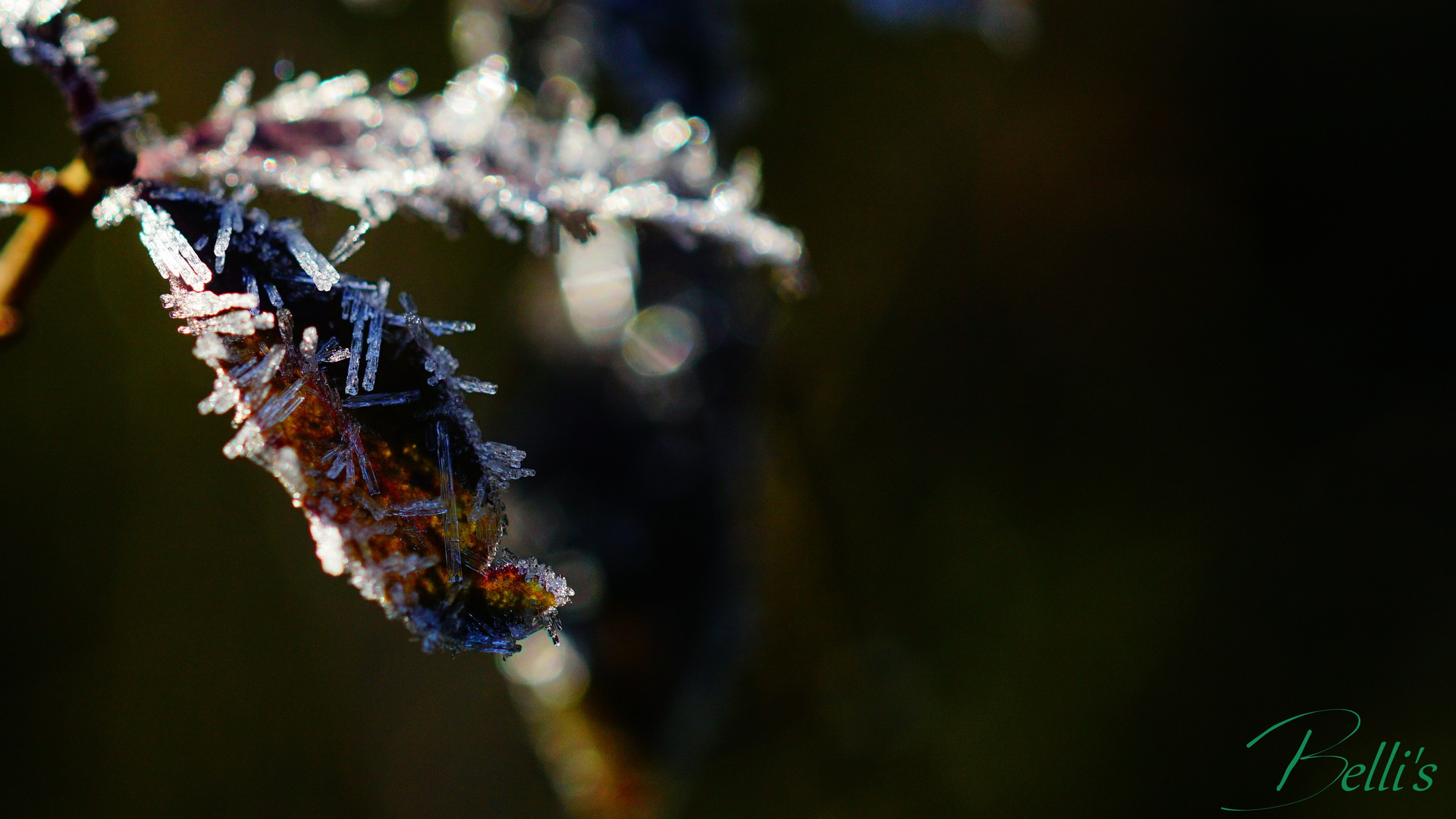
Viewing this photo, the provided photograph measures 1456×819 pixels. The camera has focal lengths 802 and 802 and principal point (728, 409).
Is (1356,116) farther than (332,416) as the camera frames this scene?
Yes

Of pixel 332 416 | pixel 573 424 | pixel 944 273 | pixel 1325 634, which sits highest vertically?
pixel 944 273

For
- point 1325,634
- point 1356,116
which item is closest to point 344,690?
point 1325,634

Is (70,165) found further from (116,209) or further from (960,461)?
(960,461)

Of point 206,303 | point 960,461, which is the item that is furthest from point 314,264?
point 960,461

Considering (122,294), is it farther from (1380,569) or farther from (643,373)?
(1380,569)

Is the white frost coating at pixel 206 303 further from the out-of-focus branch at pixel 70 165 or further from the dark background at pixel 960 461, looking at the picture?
the dark background at pixel 960 461

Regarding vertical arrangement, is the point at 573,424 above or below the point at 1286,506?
above

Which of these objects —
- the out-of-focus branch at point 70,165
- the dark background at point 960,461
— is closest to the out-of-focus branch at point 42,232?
the out-of-focus branch at point 70,165
